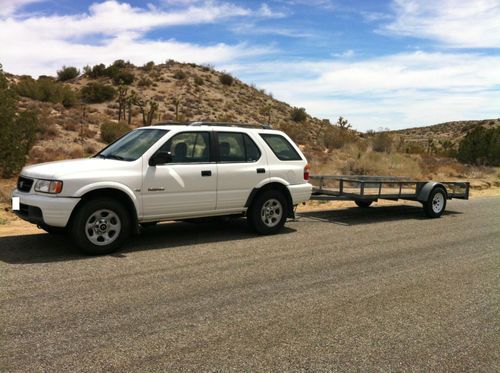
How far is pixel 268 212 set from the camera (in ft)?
31.0

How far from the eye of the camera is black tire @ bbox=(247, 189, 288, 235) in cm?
925

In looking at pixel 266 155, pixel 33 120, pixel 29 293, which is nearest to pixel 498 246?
pixel 266 155

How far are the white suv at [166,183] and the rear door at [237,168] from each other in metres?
0.02

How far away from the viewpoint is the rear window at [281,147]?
964 centimetres

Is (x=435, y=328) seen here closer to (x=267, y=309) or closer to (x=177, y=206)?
(x=267, y=309)

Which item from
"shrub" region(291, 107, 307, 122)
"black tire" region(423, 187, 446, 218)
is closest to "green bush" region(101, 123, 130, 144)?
"black tire" region(423, 187, 446, 218)

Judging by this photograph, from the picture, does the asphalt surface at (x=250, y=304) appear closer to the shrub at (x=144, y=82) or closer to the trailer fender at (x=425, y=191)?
the trailer fender at (x=425, y=191)

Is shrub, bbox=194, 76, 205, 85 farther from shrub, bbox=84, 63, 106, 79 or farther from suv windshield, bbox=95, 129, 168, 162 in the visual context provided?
suv windshield, bbox=95, 129, 168, 162

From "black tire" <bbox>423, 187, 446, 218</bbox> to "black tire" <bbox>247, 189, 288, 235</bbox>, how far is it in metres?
4.43

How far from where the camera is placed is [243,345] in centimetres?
444

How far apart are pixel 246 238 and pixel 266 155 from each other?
159 cm

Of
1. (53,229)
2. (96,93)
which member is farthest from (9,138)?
(96,93)

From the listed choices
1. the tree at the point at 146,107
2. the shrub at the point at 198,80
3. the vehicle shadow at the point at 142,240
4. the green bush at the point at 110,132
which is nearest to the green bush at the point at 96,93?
the tree at the point at 146,107

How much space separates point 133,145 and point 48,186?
169 cm
